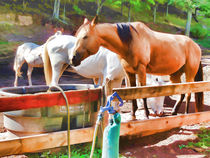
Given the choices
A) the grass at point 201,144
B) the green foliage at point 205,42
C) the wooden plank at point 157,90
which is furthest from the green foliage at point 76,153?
→ the green foliage at point 205,42

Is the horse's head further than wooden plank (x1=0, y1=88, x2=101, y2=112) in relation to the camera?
Yes

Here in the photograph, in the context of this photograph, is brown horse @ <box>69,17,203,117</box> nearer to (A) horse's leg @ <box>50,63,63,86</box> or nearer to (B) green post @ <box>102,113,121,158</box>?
(B) green post @ <box>102,113,121,158</box>

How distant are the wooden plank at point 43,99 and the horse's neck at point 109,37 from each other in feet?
2.14

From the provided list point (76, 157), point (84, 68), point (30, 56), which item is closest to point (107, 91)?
point (76, 157)

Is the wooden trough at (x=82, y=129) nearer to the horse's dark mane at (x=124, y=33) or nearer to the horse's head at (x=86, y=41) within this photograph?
the horse's head at (x=86, y=41)

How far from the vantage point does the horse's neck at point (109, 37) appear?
2.74 metres

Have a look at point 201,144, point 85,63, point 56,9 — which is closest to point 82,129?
point 201,144

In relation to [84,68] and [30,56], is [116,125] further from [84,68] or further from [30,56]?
[30,56]

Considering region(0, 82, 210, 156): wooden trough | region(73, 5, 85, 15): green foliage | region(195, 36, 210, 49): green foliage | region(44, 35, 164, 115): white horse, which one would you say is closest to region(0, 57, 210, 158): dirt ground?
region(0, 82, 210, 156): wooden trough

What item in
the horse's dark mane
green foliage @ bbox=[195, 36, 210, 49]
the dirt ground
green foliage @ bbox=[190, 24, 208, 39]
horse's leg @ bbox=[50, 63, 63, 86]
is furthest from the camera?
green foliage @ bbox=[190, 24, 208, 39]

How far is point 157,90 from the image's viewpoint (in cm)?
269

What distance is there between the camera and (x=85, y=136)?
2.50 m

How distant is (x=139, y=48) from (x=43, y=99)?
1.47 meters

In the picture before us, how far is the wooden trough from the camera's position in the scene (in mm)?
2074
